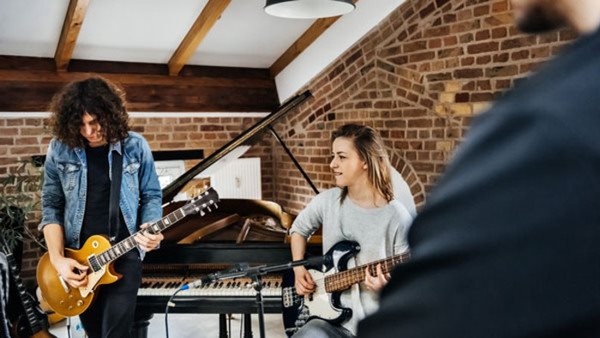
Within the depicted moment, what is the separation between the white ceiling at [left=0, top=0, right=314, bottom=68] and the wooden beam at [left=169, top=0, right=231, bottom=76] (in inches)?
2.0

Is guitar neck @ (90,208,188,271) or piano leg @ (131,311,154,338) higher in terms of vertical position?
guitar neck @ (90,208,188,271)

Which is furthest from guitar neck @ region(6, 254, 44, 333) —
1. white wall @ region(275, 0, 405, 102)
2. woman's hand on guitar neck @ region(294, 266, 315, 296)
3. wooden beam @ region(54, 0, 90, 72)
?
white wall @ region(275, 0, 405, 102)

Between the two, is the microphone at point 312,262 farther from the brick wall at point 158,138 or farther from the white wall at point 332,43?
the brick wall at point 158,138

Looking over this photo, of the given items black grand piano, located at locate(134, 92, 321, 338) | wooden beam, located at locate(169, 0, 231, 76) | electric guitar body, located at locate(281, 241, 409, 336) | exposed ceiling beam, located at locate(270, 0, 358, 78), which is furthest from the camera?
exposed ceiling beam, located at locate(270, 0, 358, 78)

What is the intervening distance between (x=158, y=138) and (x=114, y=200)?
2.92m

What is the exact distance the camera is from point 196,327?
4.74 meters

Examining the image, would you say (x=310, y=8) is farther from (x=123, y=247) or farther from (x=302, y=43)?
(x=302, y=43)

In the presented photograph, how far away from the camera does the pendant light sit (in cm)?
266

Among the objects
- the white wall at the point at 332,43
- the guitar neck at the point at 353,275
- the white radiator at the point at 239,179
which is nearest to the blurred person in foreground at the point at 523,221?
the guitar neck at the point at 353,275

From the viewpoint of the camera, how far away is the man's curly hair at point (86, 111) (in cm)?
282

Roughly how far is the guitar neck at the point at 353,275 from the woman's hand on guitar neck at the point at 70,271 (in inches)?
46.7

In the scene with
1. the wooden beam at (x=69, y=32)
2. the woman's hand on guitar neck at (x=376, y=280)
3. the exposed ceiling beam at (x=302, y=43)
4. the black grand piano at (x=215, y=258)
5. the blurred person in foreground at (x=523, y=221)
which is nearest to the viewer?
the blurred person in foreground at (x=523, y=221)

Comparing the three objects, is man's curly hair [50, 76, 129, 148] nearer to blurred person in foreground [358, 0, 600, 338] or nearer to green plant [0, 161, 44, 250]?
green plant [0, 161, 44, 250]

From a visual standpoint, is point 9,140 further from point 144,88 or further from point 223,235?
point 223,235
